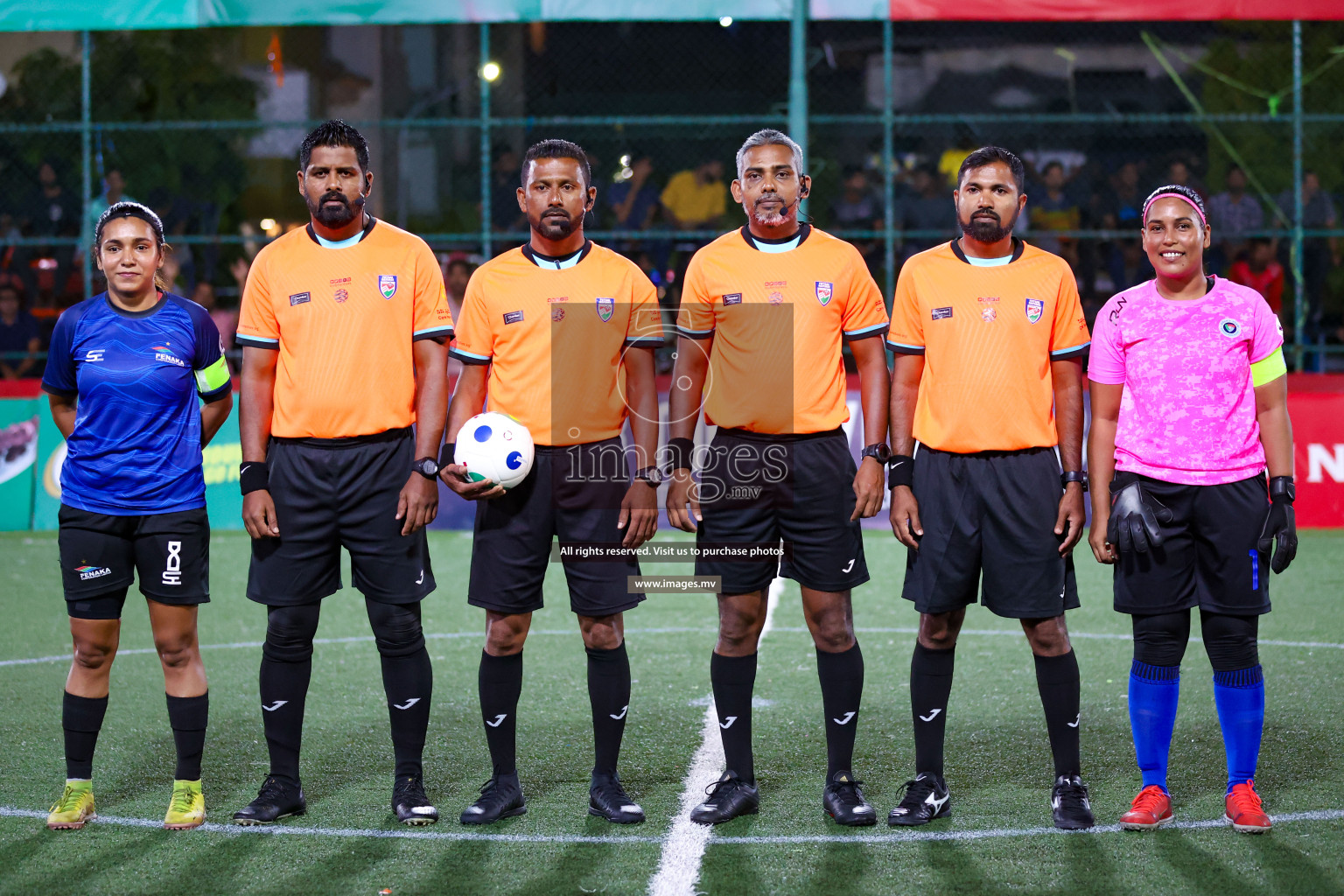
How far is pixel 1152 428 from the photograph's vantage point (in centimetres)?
477

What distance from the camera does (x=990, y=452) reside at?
482 centimetres

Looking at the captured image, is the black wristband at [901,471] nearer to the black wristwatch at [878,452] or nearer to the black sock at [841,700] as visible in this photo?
the black wristwatch at [878,452]

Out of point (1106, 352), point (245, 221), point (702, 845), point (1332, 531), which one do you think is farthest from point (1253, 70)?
point (702, 845)

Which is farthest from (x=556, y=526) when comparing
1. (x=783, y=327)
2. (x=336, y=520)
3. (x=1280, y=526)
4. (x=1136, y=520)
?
(x=1280, y=526)

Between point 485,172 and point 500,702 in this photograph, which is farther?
point 485,172

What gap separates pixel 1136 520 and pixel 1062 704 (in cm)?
70

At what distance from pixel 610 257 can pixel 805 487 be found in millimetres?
1076

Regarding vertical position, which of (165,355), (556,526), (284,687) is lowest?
(284,687)

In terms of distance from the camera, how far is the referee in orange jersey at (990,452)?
4.79 meters

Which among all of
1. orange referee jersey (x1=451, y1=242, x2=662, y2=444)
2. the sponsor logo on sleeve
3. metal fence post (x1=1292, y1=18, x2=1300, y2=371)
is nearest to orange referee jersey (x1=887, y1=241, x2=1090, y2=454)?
orange referee jersey (x1=451, y1=242, x2=662, y2=444)

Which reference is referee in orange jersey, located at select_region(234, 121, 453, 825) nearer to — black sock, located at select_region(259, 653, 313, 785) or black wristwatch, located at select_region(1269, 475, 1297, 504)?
black sock, located at select_region(259, 653, 313, 785)

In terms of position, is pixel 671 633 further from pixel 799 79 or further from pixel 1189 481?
pixel 799 79

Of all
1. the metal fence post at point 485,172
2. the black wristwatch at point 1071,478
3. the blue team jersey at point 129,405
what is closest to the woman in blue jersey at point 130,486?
the blue team jersey at point 129,405

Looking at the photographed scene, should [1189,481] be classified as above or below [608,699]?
above
